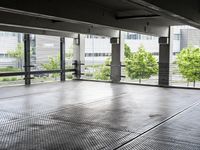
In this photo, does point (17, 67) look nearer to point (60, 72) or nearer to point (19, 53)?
point (19, 53)

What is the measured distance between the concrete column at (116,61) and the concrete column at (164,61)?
2124 mm

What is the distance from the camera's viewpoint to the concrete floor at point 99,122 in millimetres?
4734

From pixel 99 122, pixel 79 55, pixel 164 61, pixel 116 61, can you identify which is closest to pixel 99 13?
pixel 99 122

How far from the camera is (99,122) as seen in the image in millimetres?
6125

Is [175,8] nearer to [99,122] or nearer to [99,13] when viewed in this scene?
[99,122]

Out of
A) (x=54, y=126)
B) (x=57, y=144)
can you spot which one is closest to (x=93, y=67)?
(x=54, y=126)

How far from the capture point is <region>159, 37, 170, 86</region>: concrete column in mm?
12680

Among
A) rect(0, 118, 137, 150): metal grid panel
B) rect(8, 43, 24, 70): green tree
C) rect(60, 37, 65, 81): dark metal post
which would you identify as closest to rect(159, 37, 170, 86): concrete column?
rect(60, 37, 65, 81): dark metal post

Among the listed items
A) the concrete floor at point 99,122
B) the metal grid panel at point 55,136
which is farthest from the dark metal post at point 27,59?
the metal grid panel at point 55,136

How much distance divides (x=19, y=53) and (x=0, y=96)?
497 centimetres

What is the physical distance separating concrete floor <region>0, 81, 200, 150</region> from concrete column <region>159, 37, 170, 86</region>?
3.09 metres

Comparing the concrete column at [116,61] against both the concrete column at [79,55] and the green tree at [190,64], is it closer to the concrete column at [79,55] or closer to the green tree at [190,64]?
the concrete column at [79,55]

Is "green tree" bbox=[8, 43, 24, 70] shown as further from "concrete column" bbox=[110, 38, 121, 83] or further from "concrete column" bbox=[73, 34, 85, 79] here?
"concrete column" bbox=[110, 38, 121, 83]

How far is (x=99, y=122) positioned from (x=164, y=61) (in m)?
7.48
